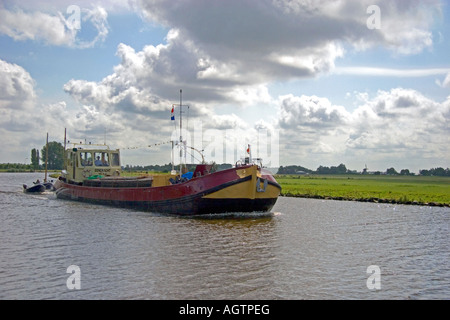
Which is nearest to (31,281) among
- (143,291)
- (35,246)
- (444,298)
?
(143,291)

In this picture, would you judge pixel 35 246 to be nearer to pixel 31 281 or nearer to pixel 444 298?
pixel 31 281

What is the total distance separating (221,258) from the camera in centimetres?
1703

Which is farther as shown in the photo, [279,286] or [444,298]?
[279,286]

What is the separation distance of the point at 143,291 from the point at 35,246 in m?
8.82

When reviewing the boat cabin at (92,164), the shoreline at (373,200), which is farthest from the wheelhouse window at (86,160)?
the shoreline at (373,200)

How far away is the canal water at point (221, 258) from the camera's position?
1308 cm

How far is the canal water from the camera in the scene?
1308 centimetres
